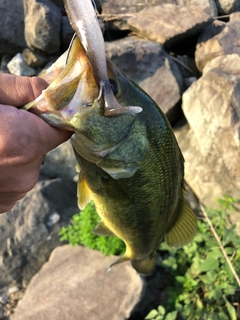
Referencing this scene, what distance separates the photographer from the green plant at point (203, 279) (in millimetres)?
2693

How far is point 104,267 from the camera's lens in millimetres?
3100

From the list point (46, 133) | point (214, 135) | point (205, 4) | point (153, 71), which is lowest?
point (214, 135)

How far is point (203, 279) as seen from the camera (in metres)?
2.80

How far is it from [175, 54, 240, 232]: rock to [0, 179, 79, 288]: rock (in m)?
1.51

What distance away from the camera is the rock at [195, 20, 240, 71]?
4.48 meters

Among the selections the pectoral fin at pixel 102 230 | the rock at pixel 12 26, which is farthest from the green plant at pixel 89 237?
the rock at pixel 12 26

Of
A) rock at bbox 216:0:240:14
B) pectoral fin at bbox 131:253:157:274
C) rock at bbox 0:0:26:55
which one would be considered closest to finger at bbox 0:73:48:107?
pectoral fin at bbox 131:253:157:274

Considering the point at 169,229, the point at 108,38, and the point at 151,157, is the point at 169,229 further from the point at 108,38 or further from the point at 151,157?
the point at 108,38

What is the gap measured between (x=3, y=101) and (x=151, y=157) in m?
0.61

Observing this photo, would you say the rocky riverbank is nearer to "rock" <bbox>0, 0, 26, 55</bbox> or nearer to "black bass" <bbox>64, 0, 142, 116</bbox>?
"rock" <bbox>0, 0, 26, 55</bbox>

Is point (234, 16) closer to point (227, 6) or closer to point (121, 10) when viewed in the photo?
point (227, 6)

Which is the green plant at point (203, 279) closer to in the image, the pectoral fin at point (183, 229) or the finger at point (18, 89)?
the pectoral fin at point (183, 229)

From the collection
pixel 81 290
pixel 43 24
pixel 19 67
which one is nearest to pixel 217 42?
pixel 43 24

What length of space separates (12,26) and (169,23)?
7.25 ft
